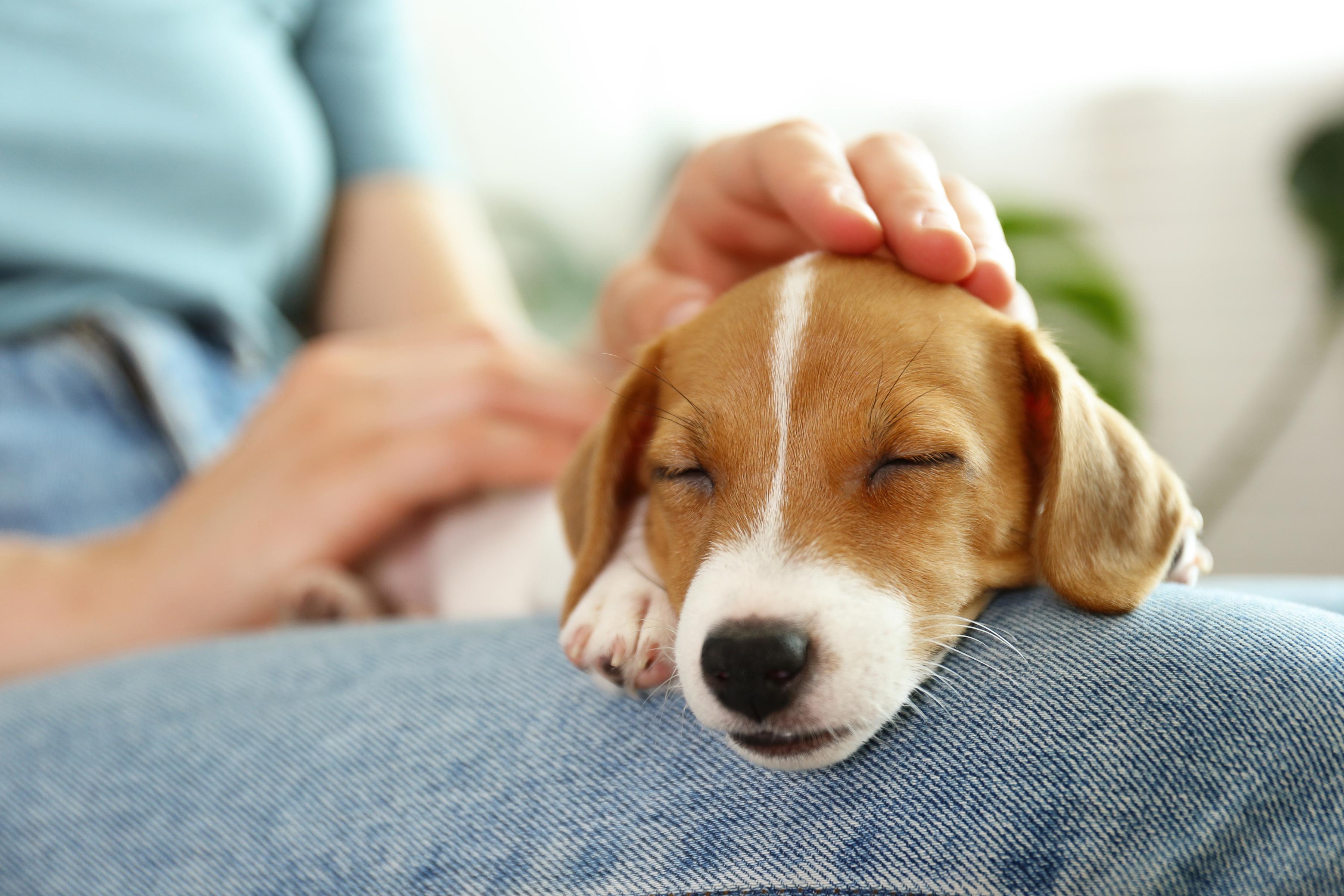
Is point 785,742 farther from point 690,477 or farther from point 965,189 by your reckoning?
point 965,189

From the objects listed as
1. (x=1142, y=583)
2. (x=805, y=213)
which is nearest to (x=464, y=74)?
(x=805, y=213)

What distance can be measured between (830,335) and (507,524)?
1116mm

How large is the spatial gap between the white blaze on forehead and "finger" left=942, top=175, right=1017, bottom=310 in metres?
0.22

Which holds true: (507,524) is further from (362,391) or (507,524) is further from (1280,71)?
(1280,71)

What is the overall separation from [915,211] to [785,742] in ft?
2.29

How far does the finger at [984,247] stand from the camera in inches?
55.1

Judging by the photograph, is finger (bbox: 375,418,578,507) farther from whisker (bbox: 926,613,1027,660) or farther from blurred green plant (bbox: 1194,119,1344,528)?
blurred green plant (bbox: 1194,119,1344,528)

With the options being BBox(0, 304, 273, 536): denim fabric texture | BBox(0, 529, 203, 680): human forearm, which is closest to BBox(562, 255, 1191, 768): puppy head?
BBox(0, 529, 203, 680): human forearm

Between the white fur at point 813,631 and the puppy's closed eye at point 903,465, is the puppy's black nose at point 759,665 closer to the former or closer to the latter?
the white fur at point 813,631

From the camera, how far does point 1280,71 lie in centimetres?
438

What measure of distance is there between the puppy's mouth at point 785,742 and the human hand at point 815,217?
64 centimetres

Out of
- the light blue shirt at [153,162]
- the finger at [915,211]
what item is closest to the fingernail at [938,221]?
the finger at [915,211]

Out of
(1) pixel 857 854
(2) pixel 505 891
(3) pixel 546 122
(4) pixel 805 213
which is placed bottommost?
(3) pixel 546 122

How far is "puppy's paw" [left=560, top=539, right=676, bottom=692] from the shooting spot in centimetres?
130
